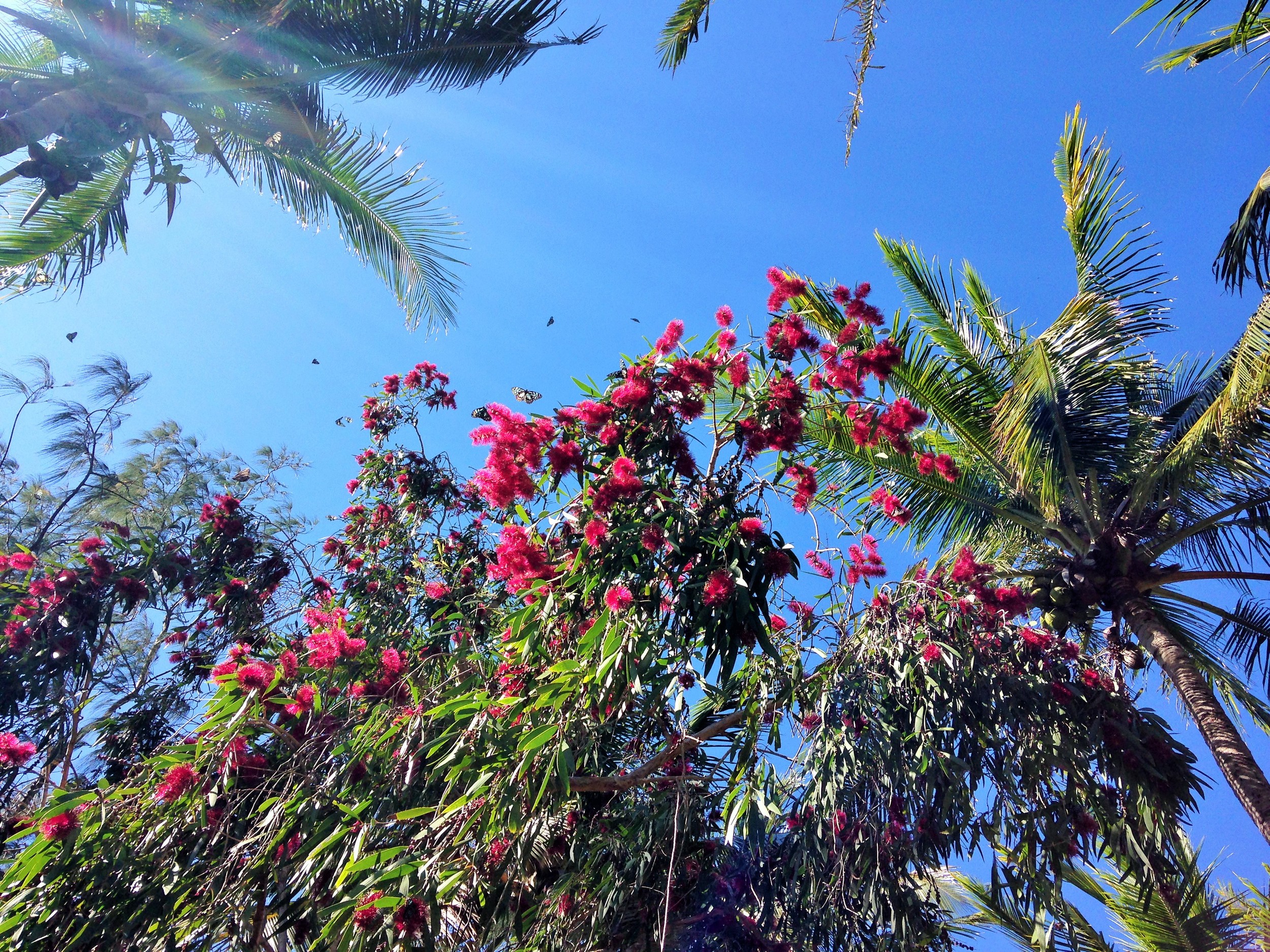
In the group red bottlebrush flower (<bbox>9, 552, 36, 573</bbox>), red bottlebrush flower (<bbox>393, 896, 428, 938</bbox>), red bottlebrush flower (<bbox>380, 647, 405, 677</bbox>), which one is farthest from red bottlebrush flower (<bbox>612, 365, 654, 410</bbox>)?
red bottlebrush flower (<bbox>9, 552, 36, 573</bbox>)

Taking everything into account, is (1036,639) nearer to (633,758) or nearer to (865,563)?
(865,563)

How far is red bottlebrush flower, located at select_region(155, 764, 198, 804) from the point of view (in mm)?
3373

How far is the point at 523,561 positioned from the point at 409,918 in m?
1.42

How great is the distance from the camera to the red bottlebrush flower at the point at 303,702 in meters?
3.75

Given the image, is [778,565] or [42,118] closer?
[778,565]

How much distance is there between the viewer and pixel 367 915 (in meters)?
2.55

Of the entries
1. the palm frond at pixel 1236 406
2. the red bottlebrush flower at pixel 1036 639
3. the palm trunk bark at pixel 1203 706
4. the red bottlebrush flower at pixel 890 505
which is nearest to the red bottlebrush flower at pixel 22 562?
the red bottlebrush flower at pixel 890 505

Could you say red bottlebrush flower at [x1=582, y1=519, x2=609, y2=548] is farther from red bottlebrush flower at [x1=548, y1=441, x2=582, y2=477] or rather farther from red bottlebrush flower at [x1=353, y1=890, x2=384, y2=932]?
red bottlebrush flower at [x1=353, y1=890, x2=384, y2=932]

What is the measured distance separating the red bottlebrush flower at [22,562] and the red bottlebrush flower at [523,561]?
4.03 m

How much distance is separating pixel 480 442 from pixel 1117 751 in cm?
359

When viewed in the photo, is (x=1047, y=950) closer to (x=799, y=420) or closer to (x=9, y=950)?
(x=799, y=420)

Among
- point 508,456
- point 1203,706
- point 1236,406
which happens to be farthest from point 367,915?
point 1236,406

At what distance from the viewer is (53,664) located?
512 centimetres

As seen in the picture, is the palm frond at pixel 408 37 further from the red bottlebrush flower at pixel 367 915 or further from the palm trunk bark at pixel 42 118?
the red bottlebrush flower at pixel 367 915
